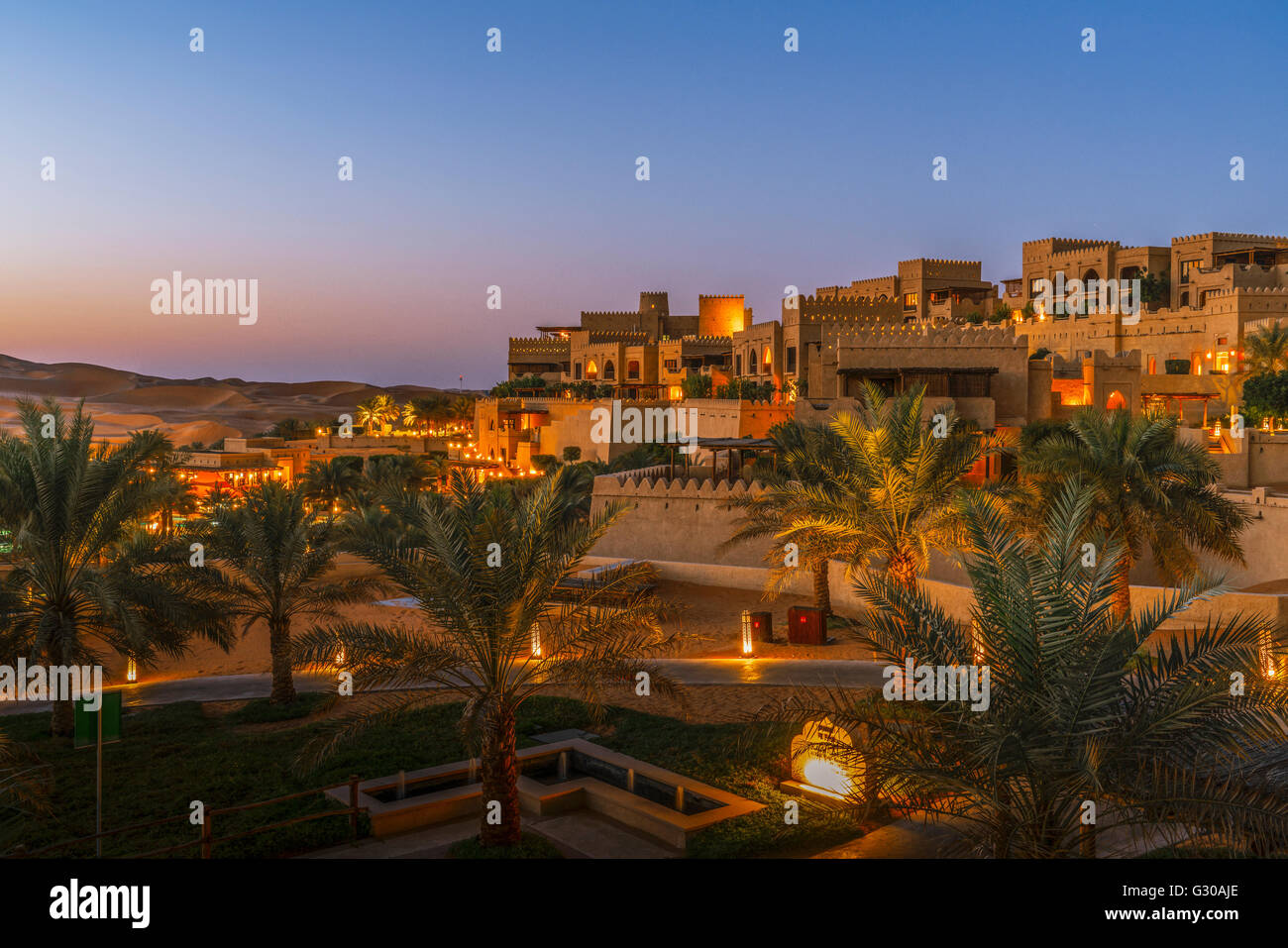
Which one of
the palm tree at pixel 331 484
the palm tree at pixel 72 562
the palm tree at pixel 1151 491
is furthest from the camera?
the palm tree at pixel 331 484

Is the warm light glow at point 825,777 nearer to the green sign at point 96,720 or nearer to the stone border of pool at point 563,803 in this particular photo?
the stone border of pool at point 563,803

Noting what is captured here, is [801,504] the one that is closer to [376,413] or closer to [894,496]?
[894,496]

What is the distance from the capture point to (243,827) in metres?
9.98

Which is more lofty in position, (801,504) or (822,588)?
(801,504)

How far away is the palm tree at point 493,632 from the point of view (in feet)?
30.6

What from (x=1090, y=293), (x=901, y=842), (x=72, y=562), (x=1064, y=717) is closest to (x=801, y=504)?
(x=901, y=842)

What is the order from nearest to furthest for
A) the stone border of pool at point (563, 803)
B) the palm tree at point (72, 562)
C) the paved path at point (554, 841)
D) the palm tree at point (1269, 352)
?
the paved path at point (554, 841), the stone border of pool at point (563, 803), the palm tree at point (72, 562), the palm tree at point (1269, 352)

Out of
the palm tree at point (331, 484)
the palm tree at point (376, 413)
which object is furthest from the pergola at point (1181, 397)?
the palm tree at point (376, 413)

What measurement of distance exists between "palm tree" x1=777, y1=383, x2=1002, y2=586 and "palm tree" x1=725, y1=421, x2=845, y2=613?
0.42 feet

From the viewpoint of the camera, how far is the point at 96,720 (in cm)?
916

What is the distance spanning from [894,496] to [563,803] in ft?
25.2

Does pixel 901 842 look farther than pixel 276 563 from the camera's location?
No

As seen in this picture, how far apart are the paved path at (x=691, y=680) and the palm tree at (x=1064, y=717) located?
763cm
